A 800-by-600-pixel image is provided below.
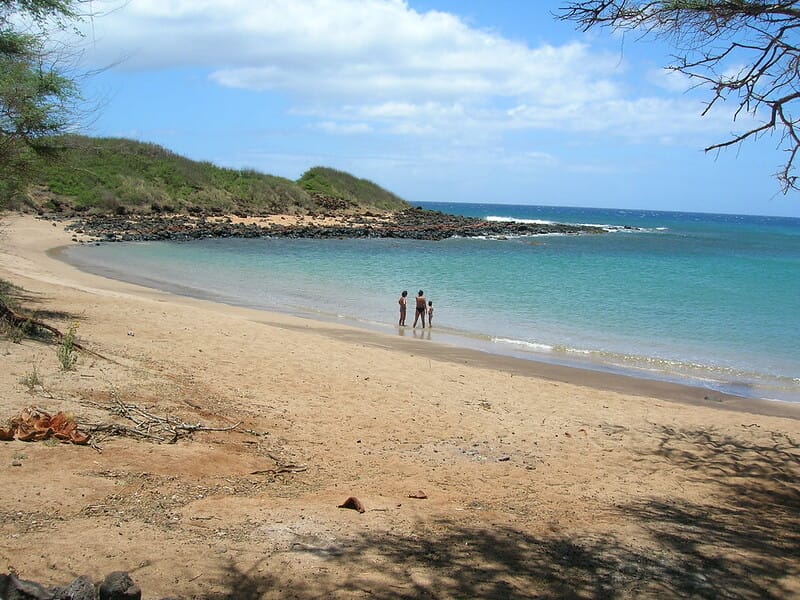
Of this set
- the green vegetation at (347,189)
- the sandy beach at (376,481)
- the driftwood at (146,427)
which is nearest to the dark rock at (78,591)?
the sandy beach at (376,481)

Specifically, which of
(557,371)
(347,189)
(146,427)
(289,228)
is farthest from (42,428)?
(347,189)

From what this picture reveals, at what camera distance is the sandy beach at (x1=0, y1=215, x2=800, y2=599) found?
13.8 feet

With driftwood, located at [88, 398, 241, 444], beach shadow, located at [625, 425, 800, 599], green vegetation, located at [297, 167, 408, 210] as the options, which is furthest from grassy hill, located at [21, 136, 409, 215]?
beach shadow, located at [625, 425, 800, 599]

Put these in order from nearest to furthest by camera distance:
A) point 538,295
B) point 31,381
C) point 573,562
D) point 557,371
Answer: point 573,562 < point 31,381 < point 557,371 < point 538,295

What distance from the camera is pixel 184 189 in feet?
179

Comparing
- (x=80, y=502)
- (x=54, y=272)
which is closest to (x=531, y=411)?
(x=80, y=502)

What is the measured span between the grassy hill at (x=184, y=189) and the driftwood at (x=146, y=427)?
3564 centimetres

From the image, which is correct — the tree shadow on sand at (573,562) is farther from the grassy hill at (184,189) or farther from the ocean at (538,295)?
the grassy hill at (184,189)

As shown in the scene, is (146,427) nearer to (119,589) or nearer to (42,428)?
(42,428)

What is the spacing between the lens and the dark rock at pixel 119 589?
10.8 ft

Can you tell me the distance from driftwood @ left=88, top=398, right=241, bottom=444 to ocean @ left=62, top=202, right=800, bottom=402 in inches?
378

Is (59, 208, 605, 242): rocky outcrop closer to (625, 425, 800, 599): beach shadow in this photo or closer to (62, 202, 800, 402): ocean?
(62, 202, 800, 402): ocean

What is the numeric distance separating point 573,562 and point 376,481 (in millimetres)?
2073

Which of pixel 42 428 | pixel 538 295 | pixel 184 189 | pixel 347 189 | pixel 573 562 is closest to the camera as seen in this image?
pixel 573 562
